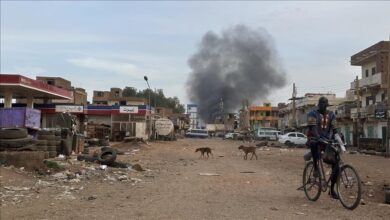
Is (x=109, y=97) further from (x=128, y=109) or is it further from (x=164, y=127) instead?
(x=164, y=127)

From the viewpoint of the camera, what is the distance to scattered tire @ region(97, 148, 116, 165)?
17.8 m

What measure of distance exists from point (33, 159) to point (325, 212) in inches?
418

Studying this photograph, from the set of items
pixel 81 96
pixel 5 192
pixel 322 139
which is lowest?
pixel 5 192

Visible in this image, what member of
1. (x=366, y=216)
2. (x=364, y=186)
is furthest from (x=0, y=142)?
(x=366, y=216)

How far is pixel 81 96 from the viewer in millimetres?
79125

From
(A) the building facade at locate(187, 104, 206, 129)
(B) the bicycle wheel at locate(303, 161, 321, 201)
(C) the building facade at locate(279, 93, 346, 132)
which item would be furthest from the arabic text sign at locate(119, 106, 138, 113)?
(A) the building facade at locate(187, 104, 206, 129)

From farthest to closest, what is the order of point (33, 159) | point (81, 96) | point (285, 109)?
point (285, 109), point (81, 96), point (33, 159)

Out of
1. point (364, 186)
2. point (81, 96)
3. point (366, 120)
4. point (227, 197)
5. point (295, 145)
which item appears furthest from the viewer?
point (81, 96)

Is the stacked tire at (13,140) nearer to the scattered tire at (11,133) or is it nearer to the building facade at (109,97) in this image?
the scattered tire at (11,133)

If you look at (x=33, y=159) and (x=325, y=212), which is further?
(x=33, y=159)

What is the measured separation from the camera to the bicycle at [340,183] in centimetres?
845

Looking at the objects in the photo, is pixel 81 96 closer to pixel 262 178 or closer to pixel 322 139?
pixel 262 178

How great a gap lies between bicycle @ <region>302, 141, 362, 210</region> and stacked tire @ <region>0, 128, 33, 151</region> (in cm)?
1174

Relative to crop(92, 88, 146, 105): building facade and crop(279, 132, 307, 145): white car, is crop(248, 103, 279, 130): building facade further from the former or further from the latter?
crop(279, 132, 307, 145): white car
